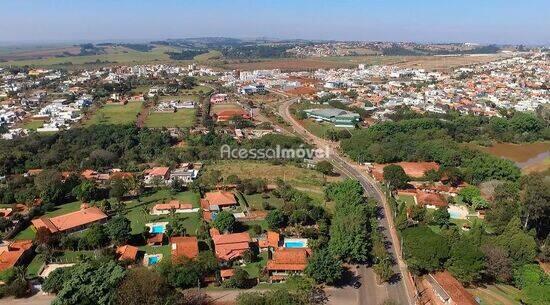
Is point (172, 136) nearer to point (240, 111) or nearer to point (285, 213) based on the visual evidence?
point (240, 111)

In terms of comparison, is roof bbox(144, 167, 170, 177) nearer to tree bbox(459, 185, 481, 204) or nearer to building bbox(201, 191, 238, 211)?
building bbox(201, 191, 238, 211)

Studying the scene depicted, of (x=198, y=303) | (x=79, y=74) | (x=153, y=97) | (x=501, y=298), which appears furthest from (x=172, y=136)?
(x=79, y=74)

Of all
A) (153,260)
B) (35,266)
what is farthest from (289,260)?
(35,266)

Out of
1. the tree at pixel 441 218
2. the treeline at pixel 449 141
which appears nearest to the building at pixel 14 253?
the tree at pixel 441 218

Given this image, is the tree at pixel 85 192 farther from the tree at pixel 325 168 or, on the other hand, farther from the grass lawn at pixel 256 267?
the tree at pixel 325 168

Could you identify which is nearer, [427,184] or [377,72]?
[427,184]

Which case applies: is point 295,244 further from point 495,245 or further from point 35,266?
point 35,266

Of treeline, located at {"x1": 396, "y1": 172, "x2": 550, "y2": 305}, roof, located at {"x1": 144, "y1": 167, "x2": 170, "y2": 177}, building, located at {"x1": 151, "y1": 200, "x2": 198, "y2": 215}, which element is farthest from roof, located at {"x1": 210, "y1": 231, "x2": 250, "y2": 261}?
roof, located at {"x1": 144, "y1": 167, "x2": 170, "y2": 177}
